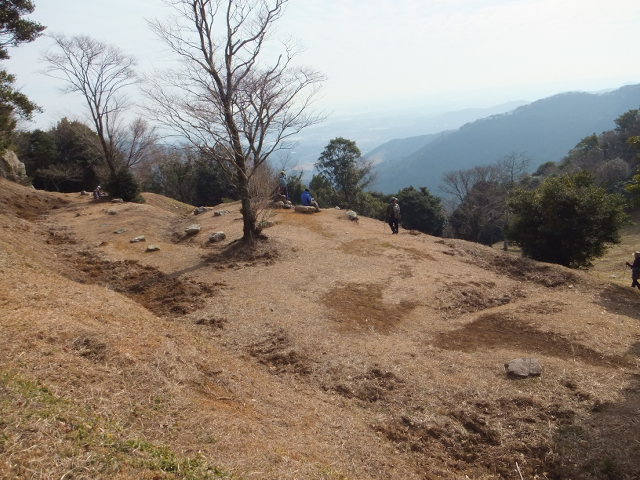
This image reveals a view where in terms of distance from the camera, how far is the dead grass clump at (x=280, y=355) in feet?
25.5

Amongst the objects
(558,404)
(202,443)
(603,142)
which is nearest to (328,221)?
(558,404)

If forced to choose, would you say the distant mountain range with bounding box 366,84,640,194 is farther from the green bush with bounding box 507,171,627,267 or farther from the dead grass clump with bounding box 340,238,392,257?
the dead grass clump with bounding box 340,238,392,257

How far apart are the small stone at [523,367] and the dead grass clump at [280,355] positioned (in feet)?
12.3

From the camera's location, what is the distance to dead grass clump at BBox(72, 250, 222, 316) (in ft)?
34.8

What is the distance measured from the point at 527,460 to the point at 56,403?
595cm

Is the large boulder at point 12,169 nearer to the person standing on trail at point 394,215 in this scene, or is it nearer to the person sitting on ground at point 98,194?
the person sitting on ground at point 98,194

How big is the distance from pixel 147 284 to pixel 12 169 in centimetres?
2155

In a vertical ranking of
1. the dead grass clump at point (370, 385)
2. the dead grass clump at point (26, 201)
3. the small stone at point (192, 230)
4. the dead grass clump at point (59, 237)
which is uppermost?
the dead grass clump at point (26, 201)

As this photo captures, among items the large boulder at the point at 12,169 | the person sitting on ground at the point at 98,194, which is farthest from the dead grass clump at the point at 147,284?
the large boulder at the point at 12,169

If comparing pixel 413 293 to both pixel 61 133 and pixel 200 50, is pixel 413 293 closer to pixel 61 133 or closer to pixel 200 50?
pixel 200 50

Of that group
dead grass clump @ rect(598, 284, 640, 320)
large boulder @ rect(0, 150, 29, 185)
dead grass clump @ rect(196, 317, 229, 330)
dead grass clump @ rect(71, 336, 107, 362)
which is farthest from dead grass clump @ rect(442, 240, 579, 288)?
large boulder @ rect(0, 150, 29, 185)

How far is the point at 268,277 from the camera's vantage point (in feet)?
40.5

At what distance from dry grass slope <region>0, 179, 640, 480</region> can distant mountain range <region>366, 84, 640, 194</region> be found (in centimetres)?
15250

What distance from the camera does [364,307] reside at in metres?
10.6
